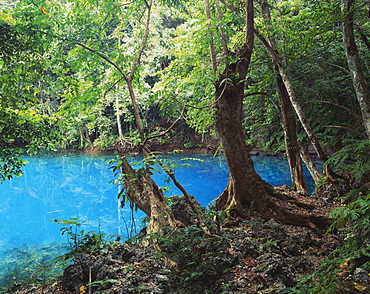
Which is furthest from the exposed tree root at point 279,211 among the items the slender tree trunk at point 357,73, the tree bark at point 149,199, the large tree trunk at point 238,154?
the slender tree trunk at point 357,73

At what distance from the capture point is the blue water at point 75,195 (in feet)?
24.5

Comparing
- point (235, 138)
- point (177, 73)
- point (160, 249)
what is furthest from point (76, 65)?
point (160, 249)

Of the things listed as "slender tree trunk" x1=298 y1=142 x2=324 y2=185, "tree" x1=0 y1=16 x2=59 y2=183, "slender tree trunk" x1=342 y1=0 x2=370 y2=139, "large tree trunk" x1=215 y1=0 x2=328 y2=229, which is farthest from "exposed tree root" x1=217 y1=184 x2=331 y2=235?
"tree" x1=0 y1=16 x2=59 y2=183

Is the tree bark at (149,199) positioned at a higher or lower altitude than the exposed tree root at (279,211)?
higher

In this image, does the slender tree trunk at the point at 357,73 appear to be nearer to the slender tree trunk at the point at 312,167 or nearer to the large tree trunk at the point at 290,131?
the large tree trunk at the point at 290,131

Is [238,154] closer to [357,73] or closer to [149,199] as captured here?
[149,199]

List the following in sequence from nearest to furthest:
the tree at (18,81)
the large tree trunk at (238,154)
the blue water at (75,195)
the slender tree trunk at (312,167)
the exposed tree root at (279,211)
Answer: the tree at (18,81)
the exposed tree root at (279,211)
the large tree trunk at (238,154)
the slender tree trunk at (312,167)
the blue water at (75,195)

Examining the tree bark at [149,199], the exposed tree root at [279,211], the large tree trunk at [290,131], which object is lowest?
the exposed tree root at [279,211]

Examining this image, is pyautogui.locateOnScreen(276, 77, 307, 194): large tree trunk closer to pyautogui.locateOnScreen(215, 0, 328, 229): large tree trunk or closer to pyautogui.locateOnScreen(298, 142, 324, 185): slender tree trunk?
pyautogui.locateOnScreen(298, 142, 324, 185): slender tree trunk

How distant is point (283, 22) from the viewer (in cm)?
574

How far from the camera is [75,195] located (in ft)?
37.7

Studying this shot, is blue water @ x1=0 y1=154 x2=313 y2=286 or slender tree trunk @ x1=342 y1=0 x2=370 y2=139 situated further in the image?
blue water @ x1=0 y1=154 x2=313 y2=286

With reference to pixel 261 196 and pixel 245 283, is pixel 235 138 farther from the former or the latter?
pixel 245 283

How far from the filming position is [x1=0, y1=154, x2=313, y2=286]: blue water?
746 centimetres
